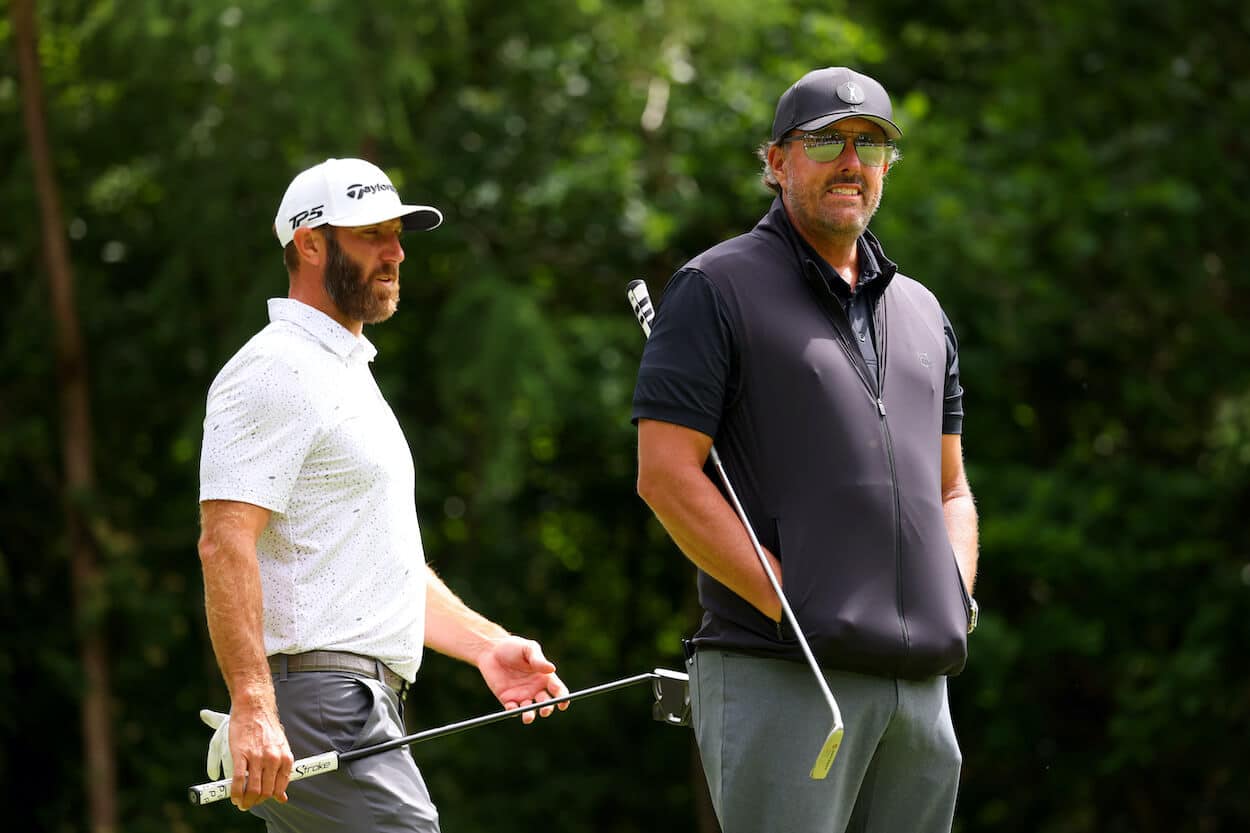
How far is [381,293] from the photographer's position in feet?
10.8

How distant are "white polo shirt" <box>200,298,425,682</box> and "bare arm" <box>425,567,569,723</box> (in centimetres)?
25

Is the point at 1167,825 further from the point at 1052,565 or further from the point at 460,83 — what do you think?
the point at 460,83

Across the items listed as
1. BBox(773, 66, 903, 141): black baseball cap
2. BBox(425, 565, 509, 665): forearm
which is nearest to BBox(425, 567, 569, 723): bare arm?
BBox(425, 565, 509, 665): forearm

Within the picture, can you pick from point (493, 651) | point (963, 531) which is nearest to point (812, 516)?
point (963, 531)

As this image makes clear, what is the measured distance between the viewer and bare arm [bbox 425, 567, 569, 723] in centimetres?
344

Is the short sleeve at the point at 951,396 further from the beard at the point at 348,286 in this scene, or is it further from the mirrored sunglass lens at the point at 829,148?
the beard at the point at 348,286

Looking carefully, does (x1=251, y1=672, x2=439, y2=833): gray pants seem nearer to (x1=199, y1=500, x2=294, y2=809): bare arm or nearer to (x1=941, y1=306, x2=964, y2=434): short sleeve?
(x1=199, y1=500, x2=294, y2=809): bare arm

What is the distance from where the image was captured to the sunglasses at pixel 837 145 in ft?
10.2

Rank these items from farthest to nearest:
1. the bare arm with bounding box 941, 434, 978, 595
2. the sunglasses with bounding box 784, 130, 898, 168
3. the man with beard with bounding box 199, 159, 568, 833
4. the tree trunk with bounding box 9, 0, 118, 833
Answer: the tree trunk with bounding box 9, 0, 118, 833 < the bare arm with bounding box 941, 434, 978, 595 < the sunglasses with bounding box 784, 130, 898, 168 < the man with beard with bounding box 199, 159, 568, 833

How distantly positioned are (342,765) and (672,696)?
1.91 feet

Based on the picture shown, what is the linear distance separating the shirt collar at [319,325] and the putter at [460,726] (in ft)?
2.22

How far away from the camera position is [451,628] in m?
3.53

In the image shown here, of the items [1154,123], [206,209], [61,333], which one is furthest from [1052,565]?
[61,333]

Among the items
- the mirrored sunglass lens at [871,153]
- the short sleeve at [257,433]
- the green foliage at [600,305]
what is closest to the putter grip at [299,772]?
the short sleeve at [257,433]
